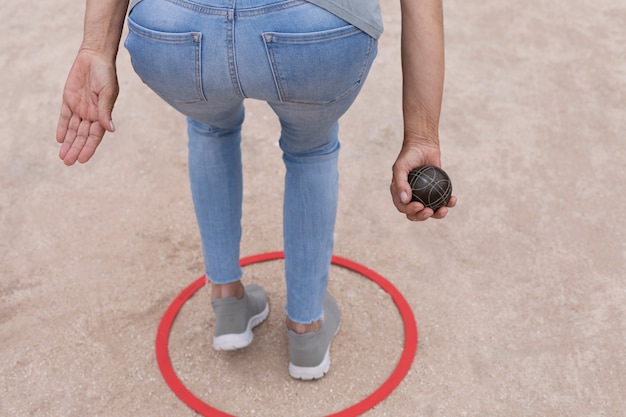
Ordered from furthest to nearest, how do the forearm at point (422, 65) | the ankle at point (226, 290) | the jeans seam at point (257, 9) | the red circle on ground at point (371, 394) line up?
the ankle at point (226, 290) → the red circle on ground at point (371, 394) → the forearm at point (422, 65) → the jeans seam at point (257, 9)

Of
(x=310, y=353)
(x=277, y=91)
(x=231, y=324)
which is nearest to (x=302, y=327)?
(x=310, y=353)

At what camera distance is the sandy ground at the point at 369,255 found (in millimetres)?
2451

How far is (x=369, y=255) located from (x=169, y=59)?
1.62 metres

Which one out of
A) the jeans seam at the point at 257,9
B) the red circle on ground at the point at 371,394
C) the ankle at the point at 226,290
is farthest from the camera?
the ankle at the point at 226,290

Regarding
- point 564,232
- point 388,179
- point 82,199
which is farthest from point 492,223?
point 82,199

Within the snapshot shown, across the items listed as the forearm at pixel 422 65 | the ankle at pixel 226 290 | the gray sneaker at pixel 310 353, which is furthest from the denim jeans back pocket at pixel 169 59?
the gray sneaker at pixel 310 353

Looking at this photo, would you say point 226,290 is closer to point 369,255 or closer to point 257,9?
point 369,255

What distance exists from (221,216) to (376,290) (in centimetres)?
88

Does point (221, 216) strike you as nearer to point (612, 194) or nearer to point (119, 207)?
point (119, 207)

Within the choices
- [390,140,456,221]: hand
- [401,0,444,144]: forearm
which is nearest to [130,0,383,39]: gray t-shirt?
[401,0,444,144]: forearm

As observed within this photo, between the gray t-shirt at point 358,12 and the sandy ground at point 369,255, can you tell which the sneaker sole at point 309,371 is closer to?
the sandy ground at point 369,255

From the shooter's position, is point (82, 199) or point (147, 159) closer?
point (82, 199)

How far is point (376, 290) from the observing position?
2879 mm

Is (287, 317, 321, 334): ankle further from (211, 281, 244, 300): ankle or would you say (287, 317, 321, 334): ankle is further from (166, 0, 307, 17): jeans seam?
(166, 0, 307, 17): jeans seam
